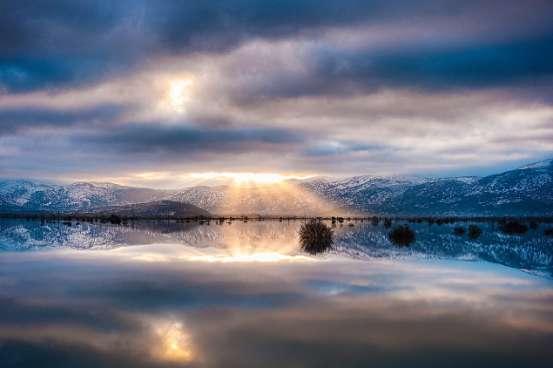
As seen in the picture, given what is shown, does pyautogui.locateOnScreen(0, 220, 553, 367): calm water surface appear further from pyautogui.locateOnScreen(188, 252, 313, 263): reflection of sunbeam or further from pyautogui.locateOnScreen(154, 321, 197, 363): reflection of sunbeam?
pyautogui.locateOnScreen(188, 252, 313, 263): reflection of sunbeam

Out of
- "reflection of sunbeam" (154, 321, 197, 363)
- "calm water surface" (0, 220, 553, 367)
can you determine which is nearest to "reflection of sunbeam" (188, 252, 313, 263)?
"calm water surface" (0, 220, 553, 367)

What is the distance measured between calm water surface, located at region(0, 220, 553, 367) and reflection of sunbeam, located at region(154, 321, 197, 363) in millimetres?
43

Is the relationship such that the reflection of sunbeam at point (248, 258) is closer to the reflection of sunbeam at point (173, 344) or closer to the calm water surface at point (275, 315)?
the calm water surface at point (275, 315)

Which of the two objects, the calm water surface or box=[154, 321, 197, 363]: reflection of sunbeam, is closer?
box=[154, 321, 197, 363]: reflection of sunbeam

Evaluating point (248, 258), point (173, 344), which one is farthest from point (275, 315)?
point (248, 258)

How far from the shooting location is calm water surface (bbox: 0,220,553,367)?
11.5 meters

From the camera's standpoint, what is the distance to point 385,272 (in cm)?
2578

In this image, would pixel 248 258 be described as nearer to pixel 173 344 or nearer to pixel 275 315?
pixel 275 315

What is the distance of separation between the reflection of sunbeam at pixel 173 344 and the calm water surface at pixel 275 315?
0.14ft

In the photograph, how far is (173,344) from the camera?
40.1 ft

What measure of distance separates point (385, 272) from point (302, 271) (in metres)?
3.94

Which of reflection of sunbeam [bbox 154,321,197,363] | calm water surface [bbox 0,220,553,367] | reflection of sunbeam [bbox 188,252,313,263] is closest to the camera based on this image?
reflection of sunbeam [bbox 154,321,197,363]

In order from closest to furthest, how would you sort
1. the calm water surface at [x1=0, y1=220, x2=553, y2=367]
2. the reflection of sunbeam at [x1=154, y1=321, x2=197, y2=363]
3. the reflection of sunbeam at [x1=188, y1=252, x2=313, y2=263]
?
the reflection of sunbeam at [x1=154, y1=321, x2=197, y2=363], the calm water surface at [x1=0, y1=220, x2=553, y2=367], the reflection of sunbeam at [x1=188, y1=252, x2=313, y2=263]

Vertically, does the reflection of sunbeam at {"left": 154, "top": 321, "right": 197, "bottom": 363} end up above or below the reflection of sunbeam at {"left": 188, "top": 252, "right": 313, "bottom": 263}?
above
